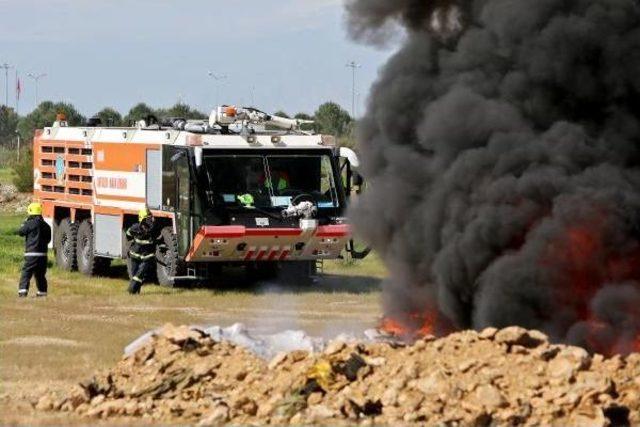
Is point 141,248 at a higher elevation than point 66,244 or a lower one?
higher

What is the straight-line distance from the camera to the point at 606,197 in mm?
14898

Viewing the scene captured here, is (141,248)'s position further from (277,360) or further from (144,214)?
(277,360)

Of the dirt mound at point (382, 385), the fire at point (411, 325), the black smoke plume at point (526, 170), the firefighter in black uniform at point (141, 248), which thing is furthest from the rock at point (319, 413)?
the firefighter in black uniform at point (141, 248)

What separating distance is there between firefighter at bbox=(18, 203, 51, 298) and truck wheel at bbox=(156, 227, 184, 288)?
2292 mm

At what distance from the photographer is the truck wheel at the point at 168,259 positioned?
25.4 meters

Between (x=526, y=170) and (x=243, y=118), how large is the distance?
10.9 m

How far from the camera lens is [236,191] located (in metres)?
24.5

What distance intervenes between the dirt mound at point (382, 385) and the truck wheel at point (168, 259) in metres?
10.9

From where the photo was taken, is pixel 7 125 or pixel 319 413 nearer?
pixel 319 413

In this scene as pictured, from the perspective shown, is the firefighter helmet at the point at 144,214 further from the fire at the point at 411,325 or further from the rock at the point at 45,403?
the rock at the point at 45,403

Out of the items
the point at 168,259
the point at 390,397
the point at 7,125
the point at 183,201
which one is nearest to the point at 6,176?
the point at 7,125

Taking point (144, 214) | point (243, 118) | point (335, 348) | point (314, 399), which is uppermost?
point (243, 118)

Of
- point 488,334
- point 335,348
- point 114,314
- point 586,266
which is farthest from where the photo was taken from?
point 114,314

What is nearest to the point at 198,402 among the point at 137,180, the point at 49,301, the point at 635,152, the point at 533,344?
the point at 533,344
